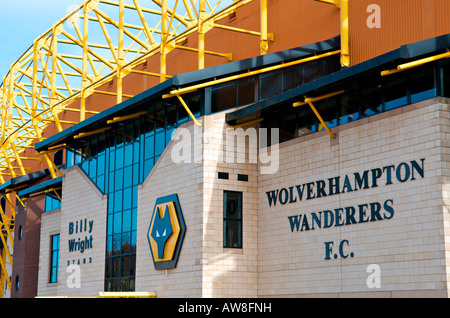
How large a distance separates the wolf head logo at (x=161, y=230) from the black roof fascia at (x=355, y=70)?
4.69m

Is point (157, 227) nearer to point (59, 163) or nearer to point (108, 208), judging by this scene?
point (108, 208)

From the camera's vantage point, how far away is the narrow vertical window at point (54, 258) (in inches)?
1630

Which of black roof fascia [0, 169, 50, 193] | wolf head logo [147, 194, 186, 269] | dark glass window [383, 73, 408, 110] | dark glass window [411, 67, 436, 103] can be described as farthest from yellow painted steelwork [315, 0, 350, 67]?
black roof fascia [0, 169, 50, 193]

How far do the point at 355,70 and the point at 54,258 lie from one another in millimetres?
25999

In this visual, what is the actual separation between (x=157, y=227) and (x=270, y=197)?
16.3ft

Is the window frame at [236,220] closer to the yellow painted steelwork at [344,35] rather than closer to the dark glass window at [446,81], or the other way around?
the yellow painted steelwork at [344,35]

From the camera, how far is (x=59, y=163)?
47.5 metres

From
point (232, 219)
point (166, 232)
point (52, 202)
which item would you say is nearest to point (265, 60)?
point (232, 219)

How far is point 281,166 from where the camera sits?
26656 mm

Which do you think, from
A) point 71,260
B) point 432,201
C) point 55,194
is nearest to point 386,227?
point 432,201

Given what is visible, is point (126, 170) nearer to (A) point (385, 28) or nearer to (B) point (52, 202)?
(B) point (52, 202)

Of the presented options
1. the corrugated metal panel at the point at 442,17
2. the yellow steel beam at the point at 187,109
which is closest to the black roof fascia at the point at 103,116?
the yellow steel beam at the point at 187,109

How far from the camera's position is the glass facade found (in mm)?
30281

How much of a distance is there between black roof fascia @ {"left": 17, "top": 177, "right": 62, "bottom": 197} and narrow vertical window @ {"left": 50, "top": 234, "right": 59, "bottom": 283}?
299cm
